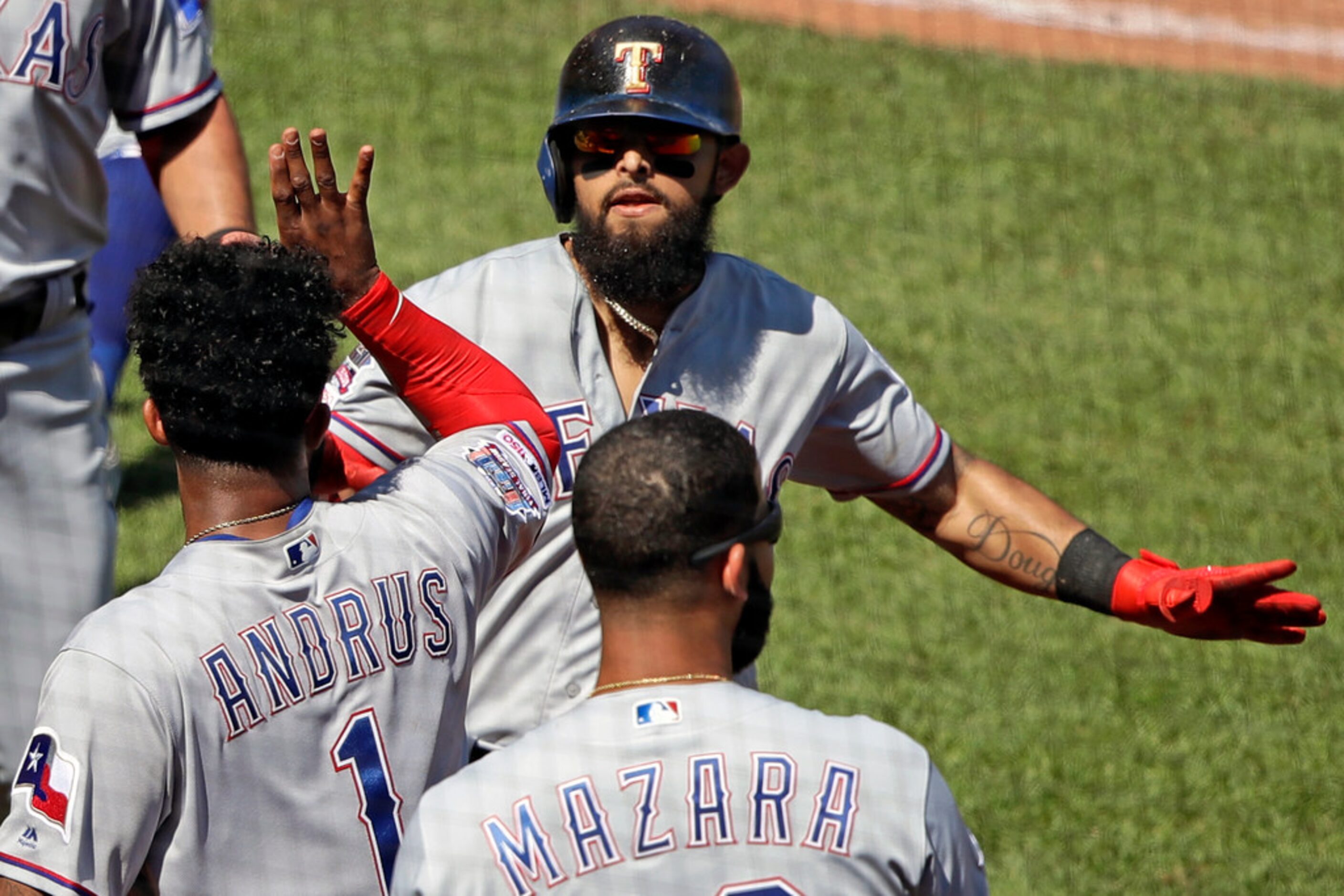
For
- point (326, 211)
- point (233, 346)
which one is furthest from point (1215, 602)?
point (233, 346)

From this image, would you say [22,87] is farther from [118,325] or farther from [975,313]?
[975,313]

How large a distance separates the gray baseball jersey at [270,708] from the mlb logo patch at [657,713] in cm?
53

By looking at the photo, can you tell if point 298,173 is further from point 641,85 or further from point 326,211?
A: point 641,85

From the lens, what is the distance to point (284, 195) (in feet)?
9.22

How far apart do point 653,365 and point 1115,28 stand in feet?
33.8

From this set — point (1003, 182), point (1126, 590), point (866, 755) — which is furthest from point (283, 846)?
point (1003, 182)

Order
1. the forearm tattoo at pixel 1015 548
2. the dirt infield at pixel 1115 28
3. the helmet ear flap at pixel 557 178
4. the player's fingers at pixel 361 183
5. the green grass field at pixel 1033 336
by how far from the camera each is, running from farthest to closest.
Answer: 1. the dirt infield at pixel 1115 28
2. the green grass field at pixel 1033 336
3. the forearm tattoo at pixel 1015 548
4. the helmet ear flap at pixel 557 178
5. the player's fingers at pixel 361 183

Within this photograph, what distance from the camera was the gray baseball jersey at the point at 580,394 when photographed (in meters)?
3.23

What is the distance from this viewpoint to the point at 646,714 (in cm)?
210

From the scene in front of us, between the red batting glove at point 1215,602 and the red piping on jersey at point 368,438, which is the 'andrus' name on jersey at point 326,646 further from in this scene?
the red batting glove at point 1215,602

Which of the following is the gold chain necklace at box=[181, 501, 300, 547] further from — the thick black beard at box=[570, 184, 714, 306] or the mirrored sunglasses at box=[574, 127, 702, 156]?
the mirrored sunglasses at box=[574, 127, 702, 156]

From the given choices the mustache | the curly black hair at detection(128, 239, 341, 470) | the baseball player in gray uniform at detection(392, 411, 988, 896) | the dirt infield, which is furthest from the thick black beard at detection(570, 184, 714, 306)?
the dirt infield

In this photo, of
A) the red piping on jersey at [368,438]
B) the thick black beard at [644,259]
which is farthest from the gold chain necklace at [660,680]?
the thick black beard at [644,259]

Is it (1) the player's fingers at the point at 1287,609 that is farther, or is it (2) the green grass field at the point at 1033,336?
(2) the green grass field at the point at 1033,336
